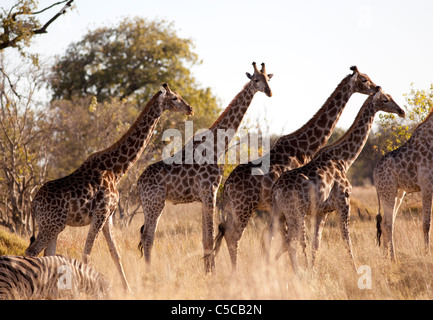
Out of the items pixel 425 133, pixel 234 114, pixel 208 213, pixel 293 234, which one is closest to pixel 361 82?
pixel 425 133

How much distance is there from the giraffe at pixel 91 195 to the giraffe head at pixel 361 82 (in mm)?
3422

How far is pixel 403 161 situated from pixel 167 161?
171 inches

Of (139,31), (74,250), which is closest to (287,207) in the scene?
(74,250)

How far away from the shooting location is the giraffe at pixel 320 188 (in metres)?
8.52

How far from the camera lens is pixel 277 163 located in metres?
10.0

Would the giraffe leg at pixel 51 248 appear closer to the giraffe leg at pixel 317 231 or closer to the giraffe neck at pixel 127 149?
the giraffe neck at pixel 127 149

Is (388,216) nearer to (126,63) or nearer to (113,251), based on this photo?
(113,251)

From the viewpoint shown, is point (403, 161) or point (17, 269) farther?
point (403, 161)

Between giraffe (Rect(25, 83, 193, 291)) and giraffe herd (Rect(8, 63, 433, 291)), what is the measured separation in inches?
0.6

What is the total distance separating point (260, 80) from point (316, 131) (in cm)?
142

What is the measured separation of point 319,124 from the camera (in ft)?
34.6

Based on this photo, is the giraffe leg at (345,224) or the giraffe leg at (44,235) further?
the giraffe leg at (345,224)

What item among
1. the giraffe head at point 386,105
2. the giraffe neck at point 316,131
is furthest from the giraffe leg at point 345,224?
the giraffe head at point 386,105
